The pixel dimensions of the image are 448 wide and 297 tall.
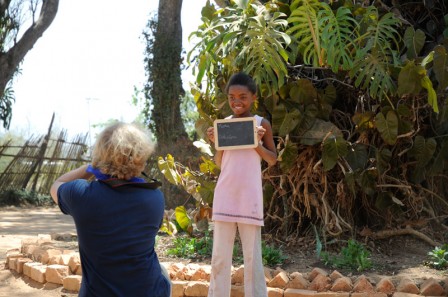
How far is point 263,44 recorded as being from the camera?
529 centimetres

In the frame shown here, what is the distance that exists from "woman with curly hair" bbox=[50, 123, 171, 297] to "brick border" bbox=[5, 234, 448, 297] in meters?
2.16

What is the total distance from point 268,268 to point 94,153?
8.89ft

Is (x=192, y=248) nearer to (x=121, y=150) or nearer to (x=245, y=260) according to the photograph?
(x=245, y=260)

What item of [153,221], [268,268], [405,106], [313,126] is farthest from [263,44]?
[153,221]

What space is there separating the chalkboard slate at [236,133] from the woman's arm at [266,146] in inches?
2.3

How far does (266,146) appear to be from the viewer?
13.7ft

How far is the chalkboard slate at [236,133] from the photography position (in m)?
3.97

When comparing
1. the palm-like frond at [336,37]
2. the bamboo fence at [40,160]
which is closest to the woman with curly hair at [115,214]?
the palm-like frond at [336,37]

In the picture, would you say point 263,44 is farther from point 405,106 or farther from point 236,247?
point 236,247

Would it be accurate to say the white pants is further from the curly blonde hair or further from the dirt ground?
the curly blonde hair

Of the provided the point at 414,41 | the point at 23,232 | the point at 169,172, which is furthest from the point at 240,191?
the point at 23,232

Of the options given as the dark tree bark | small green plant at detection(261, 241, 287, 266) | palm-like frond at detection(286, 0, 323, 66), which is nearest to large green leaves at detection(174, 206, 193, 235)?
small green plant at detection(261, 241, 287, 266)

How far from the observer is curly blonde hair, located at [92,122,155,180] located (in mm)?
2508

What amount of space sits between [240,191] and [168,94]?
31.8ft
